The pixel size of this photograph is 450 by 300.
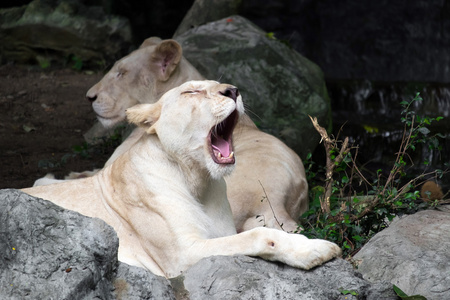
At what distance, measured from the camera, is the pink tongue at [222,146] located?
5020 millimetres

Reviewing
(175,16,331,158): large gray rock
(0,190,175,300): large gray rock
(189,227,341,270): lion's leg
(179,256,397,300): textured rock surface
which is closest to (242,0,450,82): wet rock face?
(175,16,331,158): large gray rock

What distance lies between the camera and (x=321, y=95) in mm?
9734

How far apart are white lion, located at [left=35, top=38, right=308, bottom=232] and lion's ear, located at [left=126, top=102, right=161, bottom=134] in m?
1.25

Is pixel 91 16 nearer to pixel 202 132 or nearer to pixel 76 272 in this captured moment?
pixel 202 132

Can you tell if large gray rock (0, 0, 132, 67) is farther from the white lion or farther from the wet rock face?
the white lion

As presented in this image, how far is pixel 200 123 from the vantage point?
4.92 m

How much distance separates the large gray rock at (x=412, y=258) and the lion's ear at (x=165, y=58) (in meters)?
3.17

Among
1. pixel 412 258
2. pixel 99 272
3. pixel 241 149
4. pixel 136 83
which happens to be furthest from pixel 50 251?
pixel 136 83

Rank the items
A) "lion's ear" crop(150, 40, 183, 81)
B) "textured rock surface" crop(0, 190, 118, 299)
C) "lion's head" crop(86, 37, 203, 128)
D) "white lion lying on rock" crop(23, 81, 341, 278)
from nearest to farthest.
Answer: "textured rock surface" crop(0, 190, 118, 299) → "white lion lying on rock" crop(23, 81, 341, 278) → "lion's ear" crop(150, 40, 183, 81) → "lion's head" crop(86, 37, 203, 128)

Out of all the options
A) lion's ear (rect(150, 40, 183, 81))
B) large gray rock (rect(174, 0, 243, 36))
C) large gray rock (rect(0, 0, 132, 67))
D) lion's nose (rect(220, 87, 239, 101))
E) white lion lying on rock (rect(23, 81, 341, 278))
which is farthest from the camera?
large gray rock (rect(0, 0, 132, 67))

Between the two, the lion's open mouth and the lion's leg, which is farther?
the lion's open mouth

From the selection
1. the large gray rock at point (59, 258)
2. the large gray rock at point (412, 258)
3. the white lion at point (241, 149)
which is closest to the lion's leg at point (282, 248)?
→ the large gray rock at point (412, 258)

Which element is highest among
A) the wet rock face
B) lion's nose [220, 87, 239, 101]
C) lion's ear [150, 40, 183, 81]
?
lion's nose [220, 87, 239, 101]

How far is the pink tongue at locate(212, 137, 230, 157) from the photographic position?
502 centimetres
